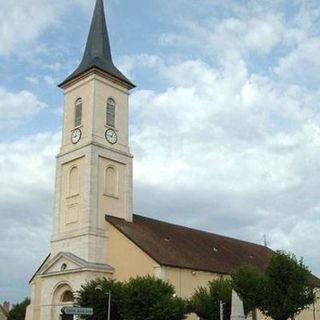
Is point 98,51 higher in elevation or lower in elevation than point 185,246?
higher

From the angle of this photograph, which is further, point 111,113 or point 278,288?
point 111,113

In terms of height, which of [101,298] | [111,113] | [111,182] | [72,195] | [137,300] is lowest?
[137,300]

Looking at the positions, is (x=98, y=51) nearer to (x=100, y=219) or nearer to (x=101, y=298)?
(x=100, y=219)

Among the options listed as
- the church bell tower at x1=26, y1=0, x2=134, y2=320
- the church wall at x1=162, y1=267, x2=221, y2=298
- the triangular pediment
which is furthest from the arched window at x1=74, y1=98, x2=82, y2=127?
the church wall at x1=162, y1=267, x2=221, y2=298

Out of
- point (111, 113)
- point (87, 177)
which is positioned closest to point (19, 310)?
point (87, 177)

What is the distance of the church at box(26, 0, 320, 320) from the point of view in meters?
48.1

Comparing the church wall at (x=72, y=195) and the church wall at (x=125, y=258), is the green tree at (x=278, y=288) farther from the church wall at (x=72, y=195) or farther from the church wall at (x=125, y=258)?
the church wall at (x=72, y=195)

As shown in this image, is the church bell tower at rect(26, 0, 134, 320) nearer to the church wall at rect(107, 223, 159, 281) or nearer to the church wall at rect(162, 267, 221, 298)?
the church wall at rect(107, 223, 159, 281)

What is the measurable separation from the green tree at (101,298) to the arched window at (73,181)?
11431 millimetres

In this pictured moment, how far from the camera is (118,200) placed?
53.2m

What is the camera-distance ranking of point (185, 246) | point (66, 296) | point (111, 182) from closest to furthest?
1. point (66, 296)
2. point (111, 182)
3. point (185, 246)

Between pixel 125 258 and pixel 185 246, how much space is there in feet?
25.0

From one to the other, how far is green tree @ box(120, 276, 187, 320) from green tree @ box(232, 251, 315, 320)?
4.98m

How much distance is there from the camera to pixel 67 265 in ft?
164
